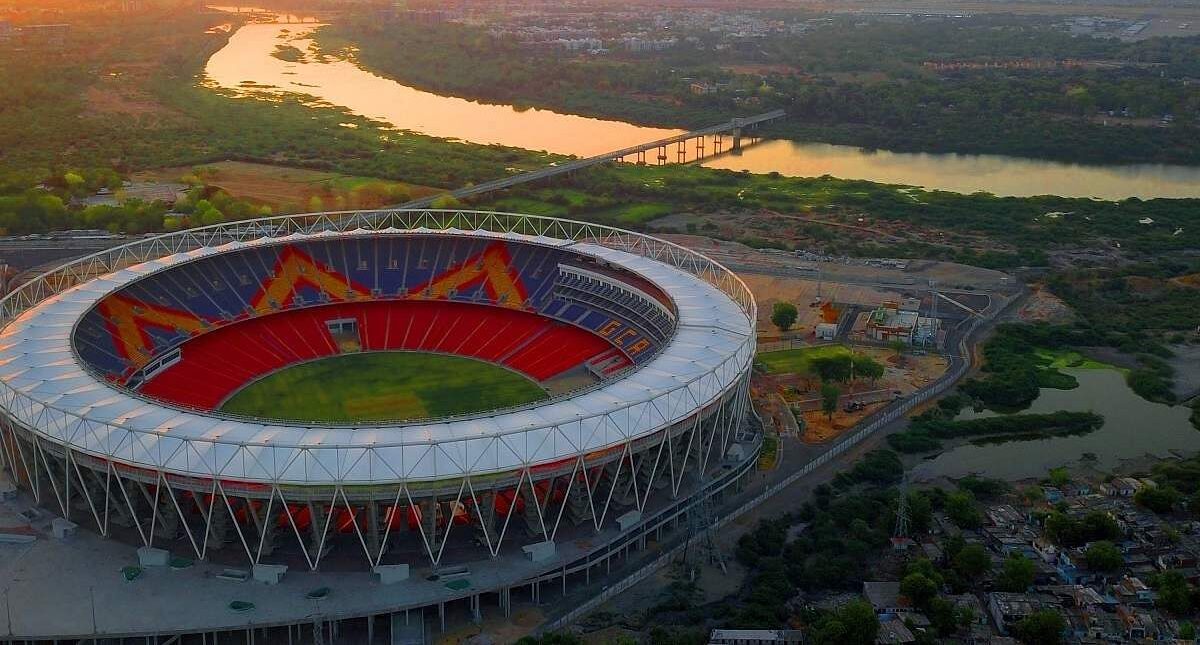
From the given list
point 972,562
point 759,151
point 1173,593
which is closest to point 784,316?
point 972,562

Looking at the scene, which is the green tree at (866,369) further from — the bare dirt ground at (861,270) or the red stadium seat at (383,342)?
the bare dirt ground at (861,270)

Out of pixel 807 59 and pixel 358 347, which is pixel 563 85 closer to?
pixel 807 59

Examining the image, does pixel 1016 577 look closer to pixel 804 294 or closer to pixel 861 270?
pixel 804 294

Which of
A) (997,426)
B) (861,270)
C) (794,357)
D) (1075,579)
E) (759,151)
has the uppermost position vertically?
(1075,579)

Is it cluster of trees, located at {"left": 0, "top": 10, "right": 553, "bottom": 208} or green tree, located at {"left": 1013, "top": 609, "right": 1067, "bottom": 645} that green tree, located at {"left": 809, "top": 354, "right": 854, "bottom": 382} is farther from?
cluster of trees, located at {"left": 0, "top": 10, "right": 553, "bottom": 208}

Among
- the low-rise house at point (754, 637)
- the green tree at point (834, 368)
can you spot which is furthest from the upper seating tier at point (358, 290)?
the low-rise house at point (754, 637)

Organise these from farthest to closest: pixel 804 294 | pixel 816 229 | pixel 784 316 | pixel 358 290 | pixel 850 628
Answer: pixel 816 229 < pixel 804 294 < pixel 784 316 < pixel 358 290 < pixel 850 628
